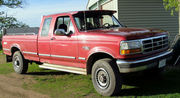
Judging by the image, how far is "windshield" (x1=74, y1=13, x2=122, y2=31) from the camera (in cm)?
534

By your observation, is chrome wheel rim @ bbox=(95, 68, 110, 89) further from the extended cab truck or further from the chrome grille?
the chrome grille

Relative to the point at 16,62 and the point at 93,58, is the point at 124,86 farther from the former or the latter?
the point at 16,62

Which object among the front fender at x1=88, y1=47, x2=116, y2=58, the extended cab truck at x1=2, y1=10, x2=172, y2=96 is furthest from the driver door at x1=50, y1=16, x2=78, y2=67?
the front fender at x1=88, y1=47, x2=116, y2=58

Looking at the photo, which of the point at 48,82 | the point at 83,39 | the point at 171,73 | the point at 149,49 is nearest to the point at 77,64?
the point at 83,39

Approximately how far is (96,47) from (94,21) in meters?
1.29

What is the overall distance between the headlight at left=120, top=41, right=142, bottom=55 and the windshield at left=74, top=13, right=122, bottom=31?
144cm

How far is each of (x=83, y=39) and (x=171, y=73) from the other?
114 inches

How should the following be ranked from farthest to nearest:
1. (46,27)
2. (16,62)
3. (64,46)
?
(16,62) < (46,27) < (64,46)

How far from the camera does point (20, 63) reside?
286 inches

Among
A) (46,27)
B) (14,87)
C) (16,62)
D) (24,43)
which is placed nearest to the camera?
(14,87)

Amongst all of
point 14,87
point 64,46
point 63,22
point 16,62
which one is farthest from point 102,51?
point 16,62

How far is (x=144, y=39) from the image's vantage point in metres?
4.28

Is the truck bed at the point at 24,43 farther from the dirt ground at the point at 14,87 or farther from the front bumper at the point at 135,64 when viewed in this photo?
the front bumper at the point at 135,64

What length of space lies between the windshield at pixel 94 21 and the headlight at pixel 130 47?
4.73 ft
